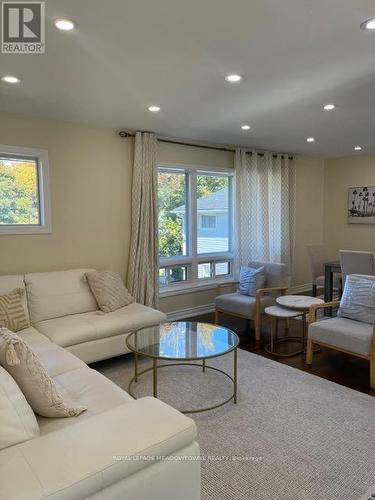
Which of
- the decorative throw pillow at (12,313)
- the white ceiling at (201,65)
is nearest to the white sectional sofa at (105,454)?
the decorative throw pillow at (12,313)

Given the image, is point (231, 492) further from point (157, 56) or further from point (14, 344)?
point (157, 56)

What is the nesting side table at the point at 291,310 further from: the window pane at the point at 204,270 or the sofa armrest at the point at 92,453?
Result: the sofa armrest at the point at 92,453

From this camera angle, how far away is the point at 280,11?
1.86 metres

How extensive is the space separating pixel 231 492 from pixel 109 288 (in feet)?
7.66

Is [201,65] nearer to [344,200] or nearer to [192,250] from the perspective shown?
[192,250]

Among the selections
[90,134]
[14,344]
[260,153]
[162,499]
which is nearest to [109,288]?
[90,134]

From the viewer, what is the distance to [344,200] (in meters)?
6.65

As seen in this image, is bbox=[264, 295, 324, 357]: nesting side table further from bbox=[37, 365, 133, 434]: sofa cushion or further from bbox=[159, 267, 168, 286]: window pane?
bbox=[37, 365, 133, 434]: sofa cushion

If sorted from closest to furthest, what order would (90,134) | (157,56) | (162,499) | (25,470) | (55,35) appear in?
1. (25,470)
2. (162,499)
3. (55,35)
4. (157,56)
5. (90,134)

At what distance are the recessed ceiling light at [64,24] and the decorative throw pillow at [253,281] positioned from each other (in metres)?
3.37

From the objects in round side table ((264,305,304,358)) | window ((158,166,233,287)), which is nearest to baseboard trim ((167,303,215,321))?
window ((158,166,233,287))

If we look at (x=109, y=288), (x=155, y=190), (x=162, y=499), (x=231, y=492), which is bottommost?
(x=231, y=492)

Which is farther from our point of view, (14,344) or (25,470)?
(14,344)

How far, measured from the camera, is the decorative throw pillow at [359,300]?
10.9 ft
